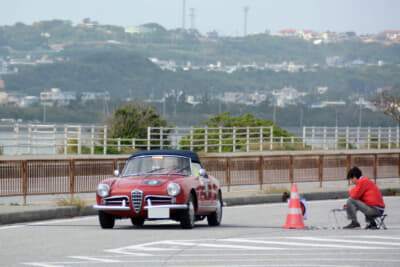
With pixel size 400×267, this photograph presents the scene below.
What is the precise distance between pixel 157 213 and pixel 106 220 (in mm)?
1170

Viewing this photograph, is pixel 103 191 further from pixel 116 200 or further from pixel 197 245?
pixel 197 245

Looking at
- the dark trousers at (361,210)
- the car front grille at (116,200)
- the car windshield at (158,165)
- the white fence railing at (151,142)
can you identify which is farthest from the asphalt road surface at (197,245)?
the white fence railing at (151,142)

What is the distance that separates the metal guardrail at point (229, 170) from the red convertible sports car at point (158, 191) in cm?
495

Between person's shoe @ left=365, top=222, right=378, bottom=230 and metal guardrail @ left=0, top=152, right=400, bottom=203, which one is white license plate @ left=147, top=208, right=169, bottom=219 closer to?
person's shoe @ left=365, top=222, right=378, bottom=230

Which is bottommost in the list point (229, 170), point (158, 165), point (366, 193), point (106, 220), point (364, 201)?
point (106, 220)

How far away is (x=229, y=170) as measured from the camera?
2523 centimetres

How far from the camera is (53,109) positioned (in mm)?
195000

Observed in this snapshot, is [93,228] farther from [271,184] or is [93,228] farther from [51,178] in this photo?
[271,184]

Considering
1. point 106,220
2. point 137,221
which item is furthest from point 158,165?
point 106,220

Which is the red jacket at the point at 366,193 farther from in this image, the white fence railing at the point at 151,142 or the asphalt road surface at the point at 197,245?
the white fence railing at the point at 151,142

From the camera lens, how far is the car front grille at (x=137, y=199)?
14703mm

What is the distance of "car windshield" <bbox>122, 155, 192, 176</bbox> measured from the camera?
15.8 metres

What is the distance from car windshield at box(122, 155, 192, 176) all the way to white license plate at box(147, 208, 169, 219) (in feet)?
3.85

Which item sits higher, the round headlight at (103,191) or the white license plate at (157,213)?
the round headlight at (103,191)
